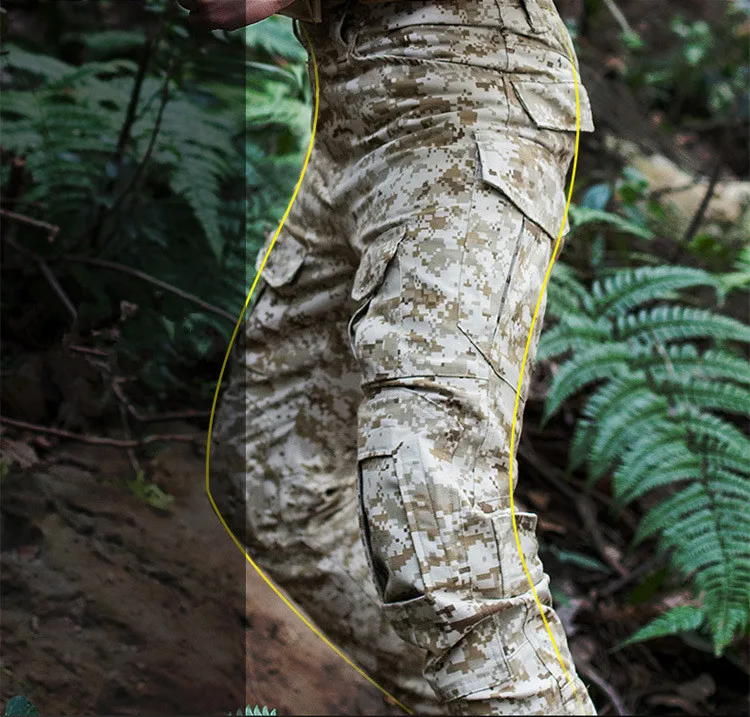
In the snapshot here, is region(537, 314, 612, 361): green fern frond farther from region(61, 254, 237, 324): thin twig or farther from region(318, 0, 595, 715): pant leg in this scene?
region(318, 0, 595, 715): pant leg

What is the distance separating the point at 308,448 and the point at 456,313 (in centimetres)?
72

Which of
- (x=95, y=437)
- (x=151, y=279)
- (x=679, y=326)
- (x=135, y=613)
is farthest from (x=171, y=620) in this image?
(x=679, y=326)

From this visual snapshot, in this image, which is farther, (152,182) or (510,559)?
(152,182)

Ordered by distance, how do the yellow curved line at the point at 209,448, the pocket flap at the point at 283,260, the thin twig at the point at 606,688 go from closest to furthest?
1. the yellow curved line at the point at 209,448
2. the pocket flap at the point at 283,260
3. the thin twig at the point at 606,688

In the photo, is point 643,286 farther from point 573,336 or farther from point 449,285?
point 449,285

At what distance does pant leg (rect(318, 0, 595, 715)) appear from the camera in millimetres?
1467

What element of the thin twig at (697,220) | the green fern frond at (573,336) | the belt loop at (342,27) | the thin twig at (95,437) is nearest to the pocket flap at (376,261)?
the belt loop at (342,27)

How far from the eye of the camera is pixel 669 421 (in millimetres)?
2576

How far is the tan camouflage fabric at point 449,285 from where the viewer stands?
1468 mm

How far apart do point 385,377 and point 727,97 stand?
5.04m

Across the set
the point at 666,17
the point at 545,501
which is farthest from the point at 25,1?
the point at 666,17

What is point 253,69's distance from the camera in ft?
10.2

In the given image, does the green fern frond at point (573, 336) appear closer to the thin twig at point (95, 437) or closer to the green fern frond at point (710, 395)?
the green fern frond at point (710, 395)

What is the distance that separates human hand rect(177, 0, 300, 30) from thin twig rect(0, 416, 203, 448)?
1.27 metres
